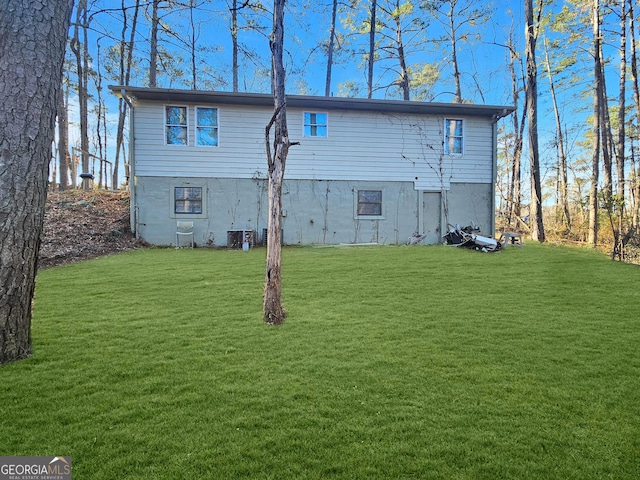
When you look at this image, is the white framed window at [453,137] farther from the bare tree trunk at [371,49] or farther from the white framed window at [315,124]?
the bare tree trunk at [371,49]

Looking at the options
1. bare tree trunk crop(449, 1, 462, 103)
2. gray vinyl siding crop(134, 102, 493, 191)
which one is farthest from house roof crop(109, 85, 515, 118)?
bare tree trunk crop(449, 1, 462, 103)

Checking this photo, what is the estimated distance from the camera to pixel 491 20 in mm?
17312

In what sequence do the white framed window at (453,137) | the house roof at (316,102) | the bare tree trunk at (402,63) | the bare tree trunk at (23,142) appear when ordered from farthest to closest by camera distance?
the bare tree trunk at (402,63) < the white framed window at (453,137) < the house roof at (316,102) < the bare tree trunk at (23,142)

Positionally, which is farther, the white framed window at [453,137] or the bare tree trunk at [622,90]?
the bare tree trunk at [622,90]

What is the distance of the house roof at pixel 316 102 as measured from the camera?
10.4 m

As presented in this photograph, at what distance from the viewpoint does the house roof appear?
10.4 metres

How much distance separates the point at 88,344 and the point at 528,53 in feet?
54.7

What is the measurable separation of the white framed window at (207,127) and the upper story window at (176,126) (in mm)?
368

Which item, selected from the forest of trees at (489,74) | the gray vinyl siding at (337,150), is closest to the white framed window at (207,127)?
the gray vinyl siding at (337,150)

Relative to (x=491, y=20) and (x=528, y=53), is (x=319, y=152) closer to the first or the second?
(x=528, y=53)

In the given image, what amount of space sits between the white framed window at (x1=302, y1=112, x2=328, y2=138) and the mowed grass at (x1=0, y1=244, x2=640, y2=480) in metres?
7.55

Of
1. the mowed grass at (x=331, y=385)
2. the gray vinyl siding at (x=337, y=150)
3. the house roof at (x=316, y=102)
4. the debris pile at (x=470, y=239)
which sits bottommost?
the mowed grass at (x=331, y=385)

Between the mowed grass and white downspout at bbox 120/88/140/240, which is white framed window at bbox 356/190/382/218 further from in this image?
white downspout at bbox 120/88/140/240

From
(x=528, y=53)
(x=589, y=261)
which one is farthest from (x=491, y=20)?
(x=589, y=261)
